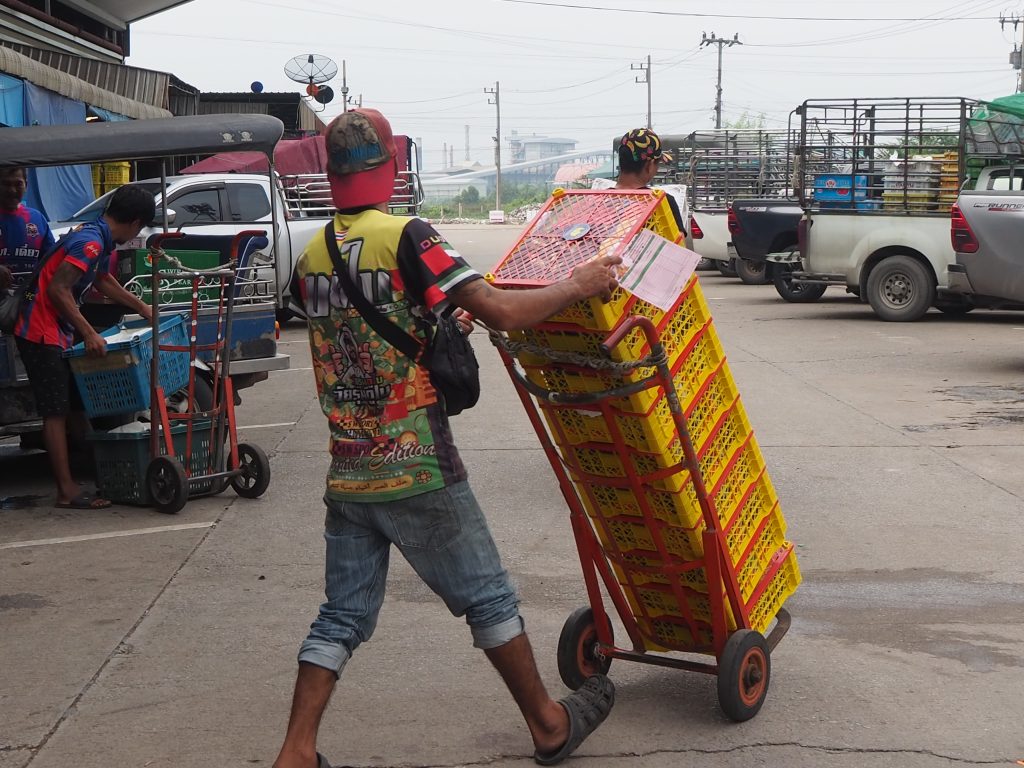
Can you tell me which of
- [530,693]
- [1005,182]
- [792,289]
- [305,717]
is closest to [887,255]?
[1005,182]

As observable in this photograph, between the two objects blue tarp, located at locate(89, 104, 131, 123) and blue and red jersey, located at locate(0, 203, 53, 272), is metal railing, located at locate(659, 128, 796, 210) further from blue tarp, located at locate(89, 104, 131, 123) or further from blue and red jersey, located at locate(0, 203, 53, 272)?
blue and red jersey, located at locate(0, 203, 53, 272)

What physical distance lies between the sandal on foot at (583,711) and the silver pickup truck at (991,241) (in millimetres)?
10205

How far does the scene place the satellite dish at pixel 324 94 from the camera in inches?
1174

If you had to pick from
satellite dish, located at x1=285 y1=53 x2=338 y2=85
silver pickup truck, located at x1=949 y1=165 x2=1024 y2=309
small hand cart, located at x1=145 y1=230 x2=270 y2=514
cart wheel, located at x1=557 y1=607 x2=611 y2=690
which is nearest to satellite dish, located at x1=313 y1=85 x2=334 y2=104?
satellite dish, located at x1=285 y1=53 x2=338 y2=85

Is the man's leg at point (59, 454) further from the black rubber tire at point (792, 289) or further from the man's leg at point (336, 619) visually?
the black rubber tire at point (792, 289)

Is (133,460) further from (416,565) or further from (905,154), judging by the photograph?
(905,154)

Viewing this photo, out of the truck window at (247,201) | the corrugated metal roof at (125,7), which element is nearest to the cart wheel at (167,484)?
the truck window at (247,201)

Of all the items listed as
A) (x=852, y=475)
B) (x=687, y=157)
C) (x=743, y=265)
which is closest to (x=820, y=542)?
(x=852, y=475)

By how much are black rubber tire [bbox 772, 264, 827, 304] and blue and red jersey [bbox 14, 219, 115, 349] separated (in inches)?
554

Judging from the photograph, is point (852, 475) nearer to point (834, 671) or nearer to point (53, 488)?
point (834, 671)

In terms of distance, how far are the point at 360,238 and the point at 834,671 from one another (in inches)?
96.5

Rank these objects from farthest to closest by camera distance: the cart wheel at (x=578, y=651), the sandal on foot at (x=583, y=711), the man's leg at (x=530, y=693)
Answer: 1. the cart wheel at (x=578, y=651)
2. the sandal on foot at (x=583, y=711)
3. the man's leg at (x=530, y=693)

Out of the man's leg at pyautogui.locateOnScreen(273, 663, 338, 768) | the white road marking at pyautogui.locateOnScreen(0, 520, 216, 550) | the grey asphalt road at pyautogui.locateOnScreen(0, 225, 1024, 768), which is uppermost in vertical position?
the man's leg at pyautogui.locateOnScreen(273, 663, 338, 768)

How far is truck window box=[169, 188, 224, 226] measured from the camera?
52.2ft
